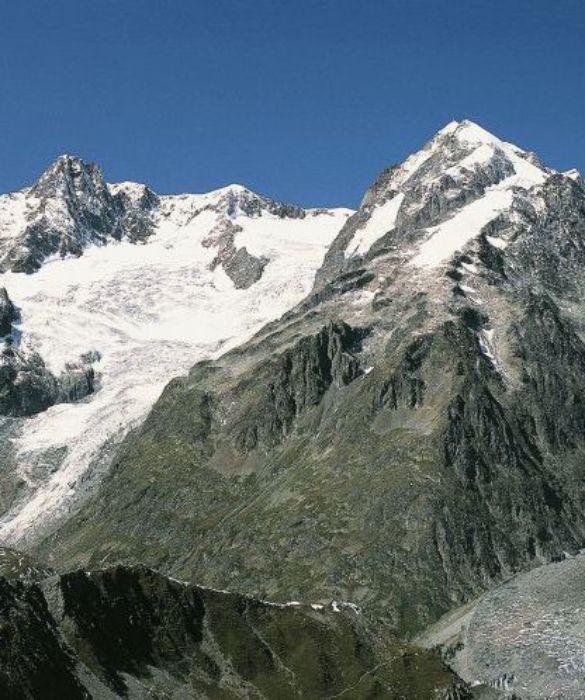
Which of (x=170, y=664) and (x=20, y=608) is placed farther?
(x=170, y=664)

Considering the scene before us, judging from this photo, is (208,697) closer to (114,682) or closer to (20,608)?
(114,682)

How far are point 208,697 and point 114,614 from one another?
20313 mm

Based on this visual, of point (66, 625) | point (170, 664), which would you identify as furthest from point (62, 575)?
point (170, 664)

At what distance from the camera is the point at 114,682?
7254 inches

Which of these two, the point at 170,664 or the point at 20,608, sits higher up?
the point at 20,608

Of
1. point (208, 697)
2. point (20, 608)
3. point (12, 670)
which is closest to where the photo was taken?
point (12, 670)

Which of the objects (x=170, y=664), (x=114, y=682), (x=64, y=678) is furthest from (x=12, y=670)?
(x=170, y=664)

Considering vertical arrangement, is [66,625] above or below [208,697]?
above

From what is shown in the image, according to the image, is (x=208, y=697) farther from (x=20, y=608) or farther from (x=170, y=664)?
(x=20, y=608)

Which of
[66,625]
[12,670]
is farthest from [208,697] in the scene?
[12,670]

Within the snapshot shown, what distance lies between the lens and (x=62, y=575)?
19700 centimetres

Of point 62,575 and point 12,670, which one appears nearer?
point 12,670

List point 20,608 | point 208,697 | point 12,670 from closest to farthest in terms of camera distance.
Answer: point 12,670
point 20,608
point 208,697

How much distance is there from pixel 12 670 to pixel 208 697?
3976cm
